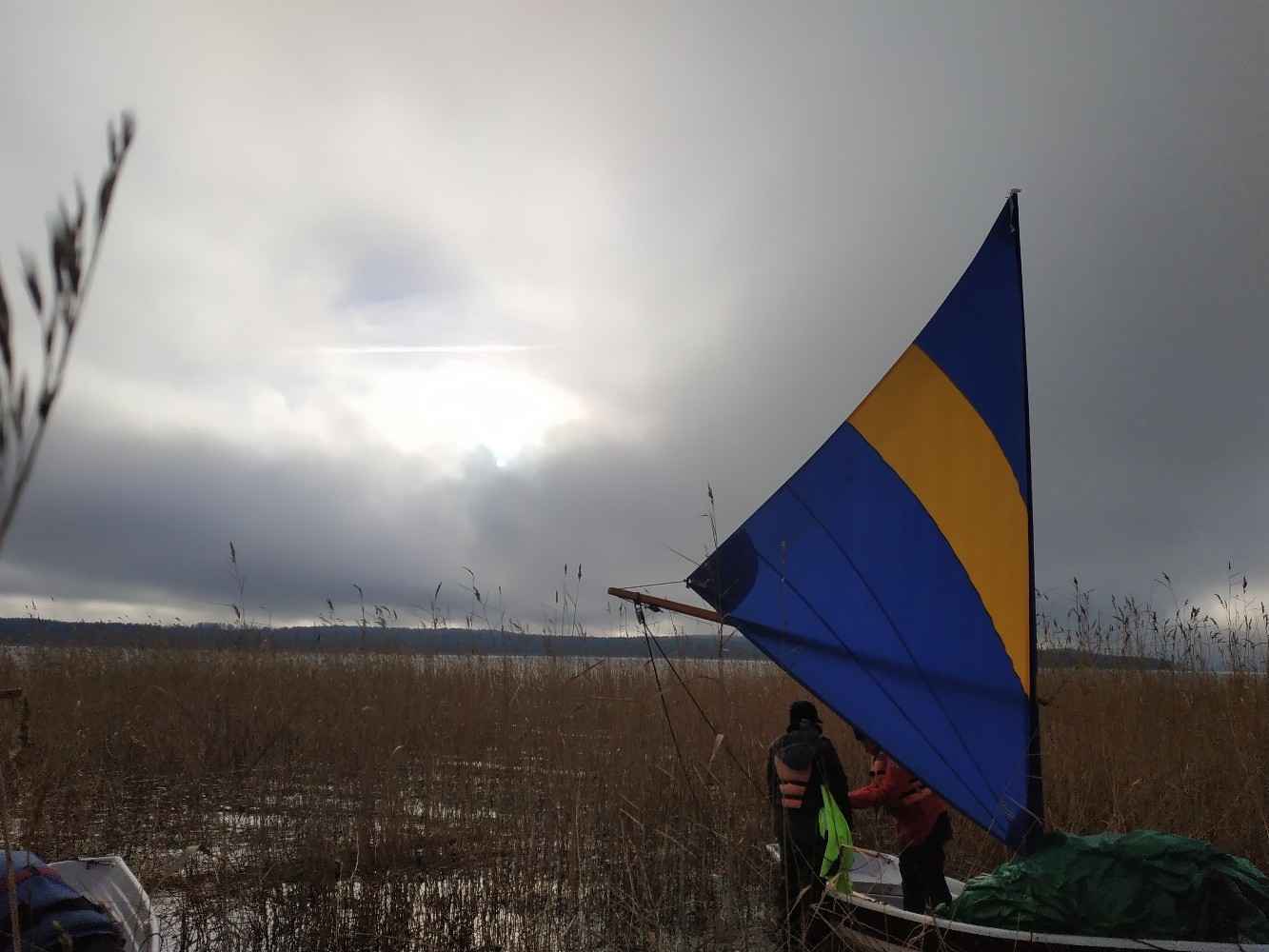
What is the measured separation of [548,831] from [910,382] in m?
3.31

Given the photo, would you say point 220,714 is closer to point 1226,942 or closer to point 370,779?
point 370,779

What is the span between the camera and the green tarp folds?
9.88ft

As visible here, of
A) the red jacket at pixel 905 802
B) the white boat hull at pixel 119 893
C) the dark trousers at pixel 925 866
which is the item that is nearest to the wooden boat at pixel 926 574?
the dark trousers at pixel 925 866

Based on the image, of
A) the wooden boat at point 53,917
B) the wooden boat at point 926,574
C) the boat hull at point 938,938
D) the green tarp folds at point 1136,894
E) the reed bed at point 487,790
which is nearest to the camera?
the wooden boat at point 53,917

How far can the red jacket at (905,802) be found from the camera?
171 inches

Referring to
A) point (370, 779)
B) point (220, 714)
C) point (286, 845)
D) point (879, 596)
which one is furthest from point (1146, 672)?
point (220, 714)

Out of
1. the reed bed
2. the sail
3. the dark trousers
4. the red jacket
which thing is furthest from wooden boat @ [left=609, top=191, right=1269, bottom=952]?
the reed bed

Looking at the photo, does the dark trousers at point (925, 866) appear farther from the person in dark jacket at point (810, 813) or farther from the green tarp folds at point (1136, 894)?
the green tarp folds at point (1136, 894)

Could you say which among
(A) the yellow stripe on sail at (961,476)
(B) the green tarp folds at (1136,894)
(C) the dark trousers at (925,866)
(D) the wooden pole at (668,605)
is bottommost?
(C) the dark trousers at (925,866)

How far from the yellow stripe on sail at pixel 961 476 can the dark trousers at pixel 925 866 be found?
4.08 ft

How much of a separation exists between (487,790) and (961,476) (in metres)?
3.88

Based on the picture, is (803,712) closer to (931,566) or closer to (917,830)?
(917,830)

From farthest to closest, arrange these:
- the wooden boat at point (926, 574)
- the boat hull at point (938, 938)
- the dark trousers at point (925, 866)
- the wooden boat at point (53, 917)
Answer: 1. the dark trousers at point (925, 866)
2. the wooden boat at point (926, 574)
3. the boat hull at point (938, 938)
4. the wooden boat at point (53, 917)

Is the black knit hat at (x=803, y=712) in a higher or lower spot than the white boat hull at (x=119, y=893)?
higher
